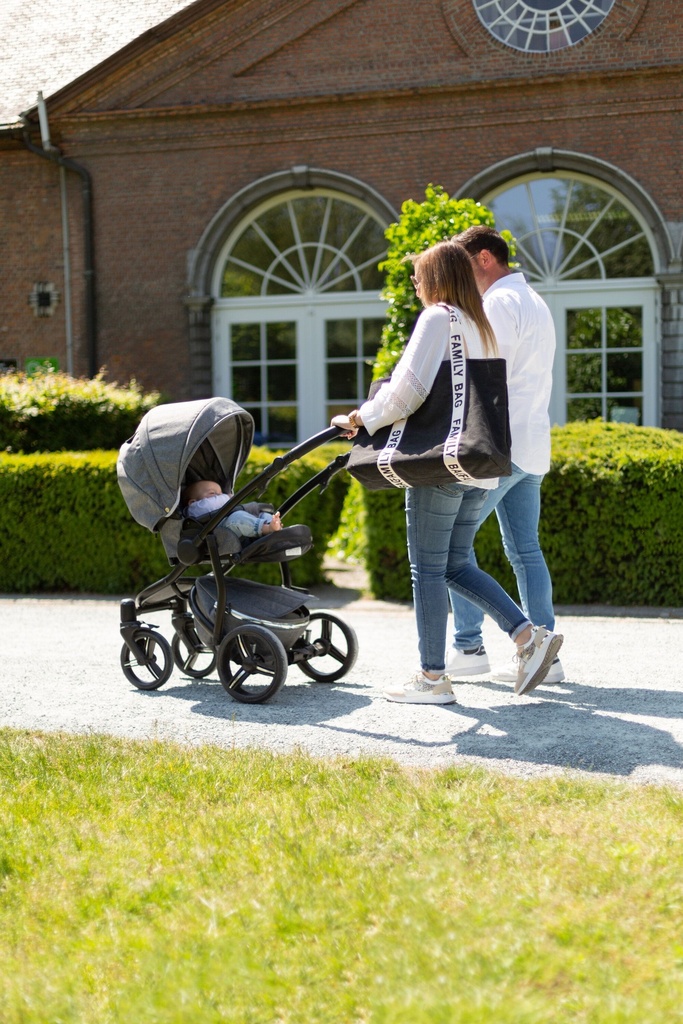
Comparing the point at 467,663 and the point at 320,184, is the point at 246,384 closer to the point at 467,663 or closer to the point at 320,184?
the point at 320,184

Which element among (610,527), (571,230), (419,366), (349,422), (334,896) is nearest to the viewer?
(334,896)

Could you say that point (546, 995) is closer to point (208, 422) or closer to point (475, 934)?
point (475, 934)

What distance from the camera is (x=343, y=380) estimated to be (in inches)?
655

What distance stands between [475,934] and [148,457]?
3.23m

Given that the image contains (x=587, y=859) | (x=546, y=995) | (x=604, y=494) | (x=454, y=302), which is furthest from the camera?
(x=604, y=494)

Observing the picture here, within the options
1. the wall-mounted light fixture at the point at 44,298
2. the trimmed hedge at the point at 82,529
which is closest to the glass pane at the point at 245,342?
the wall-mounted light fixture at the point at 44,298

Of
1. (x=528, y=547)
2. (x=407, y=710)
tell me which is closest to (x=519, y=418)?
(x=528, y=547)

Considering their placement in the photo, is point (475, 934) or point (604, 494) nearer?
point (475, 934)

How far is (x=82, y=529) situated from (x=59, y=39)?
39.7 ft

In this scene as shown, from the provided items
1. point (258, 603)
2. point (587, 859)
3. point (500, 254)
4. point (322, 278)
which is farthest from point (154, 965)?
point (322, 278)

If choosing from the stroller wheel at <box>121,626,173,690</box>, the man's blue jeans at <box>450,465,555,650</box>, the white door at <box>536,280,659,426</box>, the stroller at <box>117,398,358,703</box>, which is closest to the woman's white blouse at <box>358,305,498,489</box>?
the stroller at <box>117,398,358,703</box>

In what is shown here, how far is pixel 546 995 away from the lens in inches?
93.0

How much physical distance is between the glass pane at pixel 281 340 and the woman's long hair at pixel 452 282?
475 inches

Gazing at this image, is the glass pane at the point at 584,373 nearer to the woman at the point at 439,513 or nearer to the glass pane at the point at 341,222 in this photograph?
the glass pane at the point at 341,222
